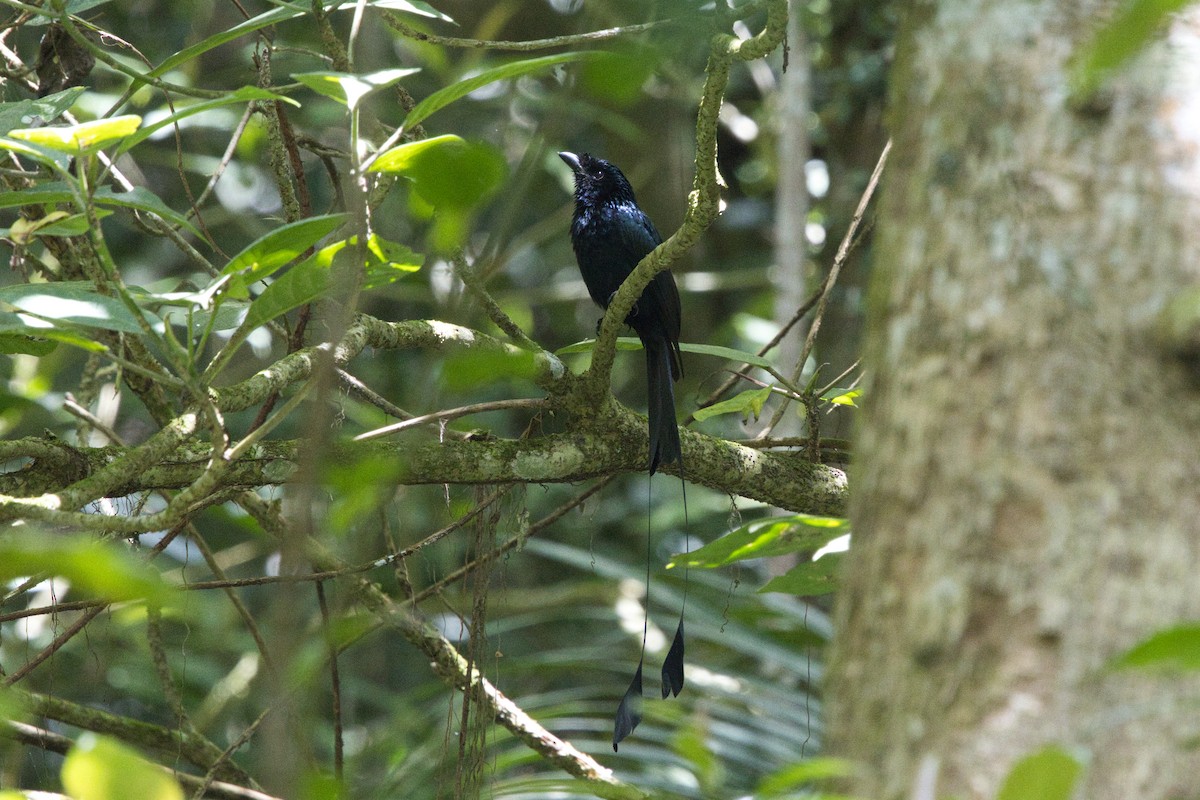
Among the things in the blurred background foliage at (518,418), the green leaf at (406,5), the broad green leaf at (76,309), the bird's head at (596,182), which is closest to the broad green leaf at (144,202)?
the broad green leaf at (76,309)

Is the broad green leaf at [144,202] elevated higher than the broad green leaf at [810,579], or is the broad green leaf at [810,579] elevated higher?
the broad green leaf at [144,202]

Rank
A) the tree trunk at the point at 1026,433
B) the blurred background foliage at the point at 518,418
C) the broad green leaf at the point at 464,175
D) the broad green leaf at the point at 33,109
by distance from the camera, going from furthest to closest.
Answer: the blurred background foliage at the point at 518,418, the broad green leaf at the point at 33,109, the tree trunk at the point at 1026,433, the broad green leaf at the point at 464,175

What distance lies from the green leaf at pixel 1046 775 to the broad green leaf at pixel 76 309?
3.60ft

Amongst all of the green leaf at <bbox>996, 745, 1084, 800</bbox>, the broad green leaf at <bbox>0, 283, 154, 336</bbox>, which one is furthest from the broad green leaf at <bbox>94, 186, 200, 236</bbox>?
the green leaf at <bbox>996, 745, 1084, 800</bbox>

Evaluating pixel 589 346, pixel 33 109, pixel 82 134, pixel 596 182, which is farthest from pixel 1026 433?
pixel 596 182

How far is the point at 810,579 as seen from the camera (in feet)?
6.93

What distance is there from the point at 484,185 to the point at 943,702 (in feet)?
1.74

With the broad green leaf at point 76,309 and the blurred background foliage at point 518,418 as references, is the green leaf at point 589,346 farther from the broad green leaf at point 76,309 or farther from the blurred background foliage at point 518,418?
the broad green leaf at point 76,309

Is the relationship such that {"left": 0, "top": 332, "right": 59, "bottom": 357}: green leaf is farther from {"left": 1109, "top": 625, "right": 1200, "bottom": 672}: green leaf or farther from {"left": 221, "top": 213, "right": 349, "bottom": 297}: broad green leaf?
{"left": 1109, "top": 625, "right": 1200, "bottom": 672}: green leaf

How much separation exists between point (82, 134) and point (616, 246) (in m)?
2.65

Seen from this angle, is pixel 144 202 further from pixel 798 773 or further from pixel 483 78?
pixel 798 773

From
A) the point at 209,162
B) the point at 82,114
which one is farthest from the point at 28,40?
the point at 82,114

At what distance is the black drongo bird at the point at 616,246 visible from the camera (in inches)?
132

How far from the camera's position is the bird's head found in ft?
12.9
